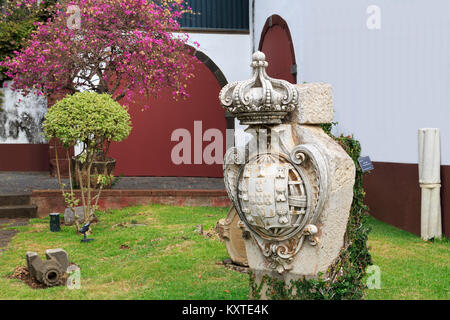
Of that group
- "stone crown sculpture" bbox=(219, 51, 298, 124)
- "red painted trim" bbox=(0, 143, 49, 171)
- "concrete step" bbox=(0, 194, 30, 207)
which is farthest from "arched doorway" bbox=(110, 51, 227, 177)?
"stone crown sculpture" bbox=(219, 51, 298, 124)

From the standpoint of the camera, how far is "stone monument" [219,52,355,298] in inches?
153

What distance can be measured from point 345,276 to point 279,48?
923cm

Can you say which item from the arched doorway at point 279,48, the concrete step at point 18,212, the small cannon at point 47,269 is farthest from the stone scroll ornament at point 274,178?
the arched doorway at point 279,48

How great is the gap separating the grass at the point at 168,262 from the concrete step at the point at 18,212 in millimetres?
1016

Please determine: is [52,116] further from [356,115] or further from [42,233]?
[356,115]

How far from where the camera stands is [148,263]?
20.2 feet

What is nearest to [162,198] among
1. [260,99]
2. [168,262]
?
[168,262]

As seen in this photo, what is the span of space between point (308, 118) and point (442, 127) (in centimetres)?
382

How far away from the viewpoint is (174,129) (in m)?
14.7

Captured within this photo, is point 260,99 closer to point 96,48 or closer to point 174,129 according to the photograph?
point 96,48

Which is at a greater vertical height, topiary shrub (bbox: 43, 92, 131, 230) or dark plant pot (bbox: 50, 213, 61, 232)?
topiary shrub (bbox: 43, 92, 131, 230)

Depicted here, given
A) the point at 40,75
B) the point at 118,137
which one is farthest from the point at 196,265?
the point at 40,75

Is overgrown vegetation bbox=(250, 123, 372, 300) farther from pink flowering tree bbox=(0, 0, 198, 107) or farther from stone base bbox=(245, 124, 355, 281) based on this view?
pink flowering tree bbox=(0, 0, 198, 107)

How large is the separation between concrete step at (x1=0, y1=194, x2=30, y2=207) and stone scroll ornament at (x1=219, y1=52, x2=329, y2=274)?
23.6 ft
